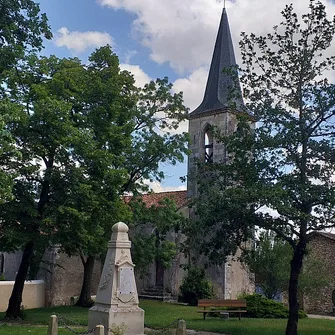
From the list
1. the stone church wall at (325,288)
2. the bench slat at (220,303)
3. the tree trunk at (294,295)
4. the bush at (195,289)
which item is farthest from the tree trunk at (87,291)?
the stone church wall at (325,288)

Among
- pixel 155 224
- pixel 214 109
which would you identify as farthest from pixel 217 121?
pixel 155 224

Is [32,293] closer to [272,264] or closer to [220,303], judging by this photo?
[220,303]

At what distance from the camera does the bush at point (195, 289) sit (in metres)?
27.1

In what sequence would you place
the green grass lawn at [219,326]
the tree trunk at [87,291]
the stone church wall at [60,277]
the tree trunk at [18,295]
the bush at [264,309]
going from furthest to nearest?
1. the stone church wall at [60,277]
2. the tree trunk at [87,291]
3. the bush at [264,309]
4. the tree trunk at [18,295]
5. the green grass lawn at [219,326]

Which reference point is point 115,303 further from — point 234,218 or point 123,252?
point 234,218

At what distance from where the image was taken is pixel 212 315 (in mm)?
19781

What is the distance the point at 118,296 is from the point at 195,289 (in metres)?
16.2

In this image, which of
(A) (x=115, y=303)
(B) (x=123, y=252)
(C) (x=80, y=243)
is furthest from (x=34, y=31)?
(C) (x=80, y=243)

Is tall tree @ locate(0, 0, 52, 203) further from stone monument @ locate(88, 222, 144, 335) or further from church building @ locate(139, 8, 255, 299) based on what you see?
church building @ locate(139, 8, 255, 299)

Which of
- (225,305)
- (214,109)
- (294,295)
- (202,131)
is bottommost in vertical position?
(225,305)

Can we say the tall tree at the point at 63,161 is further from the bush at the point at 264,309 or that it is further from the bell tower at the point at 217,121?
the bell tower at the point at 217,121

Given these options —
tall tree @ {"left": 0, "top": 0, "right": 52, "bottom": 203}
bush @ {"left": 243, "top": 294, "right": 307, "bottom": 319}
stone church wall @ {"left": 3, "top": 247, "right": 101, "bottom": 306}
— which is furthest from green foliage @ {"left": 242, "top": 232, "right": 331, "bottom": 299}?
tall tree @ {"left": 0, "top": 0, "right": 52, "bottom": 203}

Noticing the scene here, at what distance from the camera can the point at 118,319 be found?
11.5 metres

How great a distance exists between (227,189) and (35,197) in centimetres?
740
